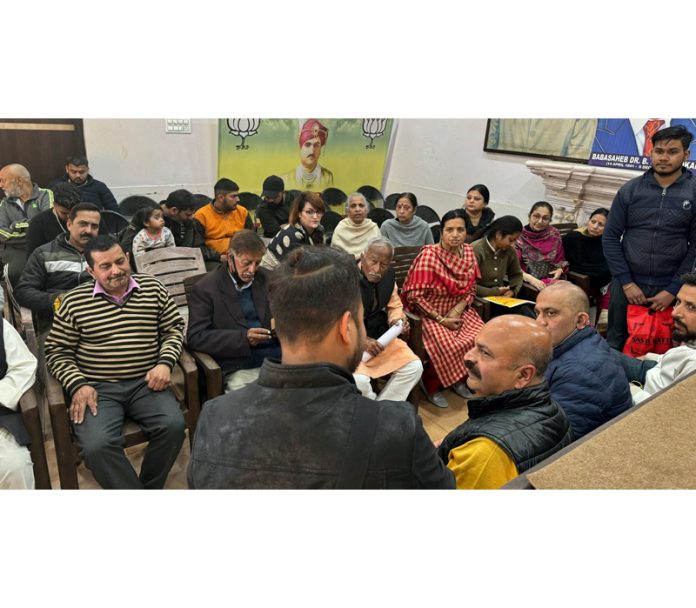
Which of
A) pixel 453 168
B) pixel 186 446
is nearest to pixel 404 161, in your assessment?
pixel 453 168

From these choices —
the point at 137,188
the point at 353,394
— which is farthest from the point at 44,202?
the point at 353,394

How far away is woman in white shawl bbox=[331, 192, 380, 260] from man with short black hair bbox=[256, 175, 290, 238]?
0.86m

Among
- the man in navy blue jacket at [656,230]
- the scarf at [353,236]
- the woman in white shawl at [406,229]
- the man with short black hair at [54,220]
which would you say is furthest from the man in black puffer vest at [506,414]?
the woman in white shawl at [406,229]

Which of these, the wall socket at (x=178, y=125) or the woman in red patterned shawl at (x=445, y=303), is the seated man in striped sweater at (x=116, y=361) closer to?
the woman in red patterned shawl at (x=445, y=303)

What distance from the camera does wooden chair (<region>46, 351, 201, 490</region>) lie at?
1997 mm

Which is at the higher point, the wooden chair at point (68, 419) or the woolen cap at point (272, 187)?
the woolen cap at point (272, 187)

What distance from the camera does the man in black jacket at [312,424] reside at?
925 millimetres

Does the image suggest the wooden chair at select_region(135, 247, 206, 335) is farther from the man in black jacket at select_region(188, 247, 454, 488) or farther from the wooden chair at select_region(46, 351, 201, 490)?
the man in black jacket at select_region(188, 247, 454, 488)

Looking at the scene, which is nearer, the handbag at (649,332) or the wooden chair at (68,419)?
the wooden chair at (68,419)

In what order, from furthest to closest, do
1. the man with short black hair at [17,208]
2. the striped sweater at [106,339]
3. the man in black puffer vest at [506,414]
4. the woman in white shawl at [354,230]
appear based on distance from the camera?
the woman in white shawl at [354,230]
the man with short black hair at [17,208]
the striped sweater at [106,339]
the man in black puffer vest at [506,414]

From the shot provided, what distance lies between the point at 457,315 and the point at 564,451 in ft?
7.61

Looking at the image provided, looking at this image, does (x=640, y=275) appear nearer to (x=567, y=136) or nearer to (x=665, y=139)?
(x=665, y=139)

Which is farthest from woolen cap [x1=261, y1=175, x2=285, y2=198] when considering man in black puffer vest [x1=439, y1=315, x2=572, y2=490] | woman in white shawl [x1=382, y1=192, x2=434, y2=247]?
man in black puffer vest [x1=439, y1=315, x2=572, y2=490]

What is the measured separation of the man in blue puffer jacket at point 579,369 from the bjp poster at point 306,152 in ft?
15.4
